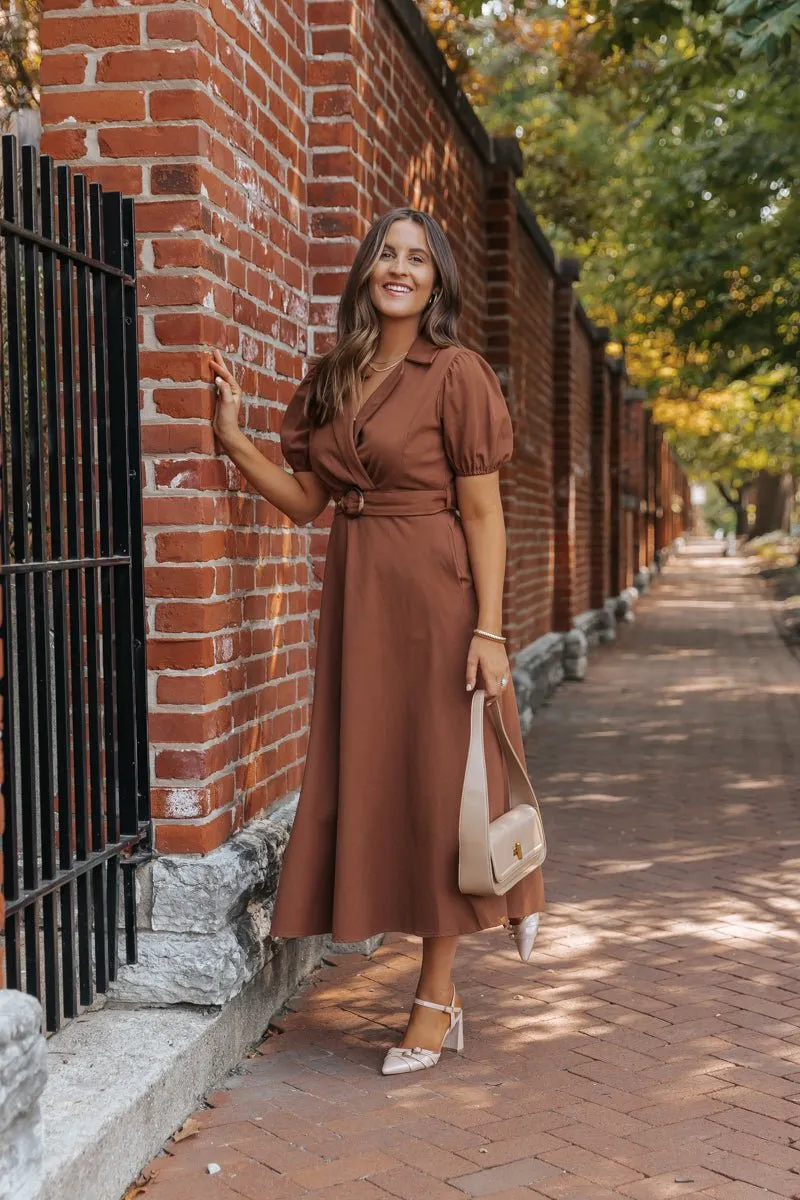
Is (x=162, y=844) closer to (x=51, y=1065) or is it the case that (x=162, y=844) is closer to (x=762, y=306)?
(x=51, y=1065)

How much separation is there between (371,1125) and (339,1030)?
687 millimetres

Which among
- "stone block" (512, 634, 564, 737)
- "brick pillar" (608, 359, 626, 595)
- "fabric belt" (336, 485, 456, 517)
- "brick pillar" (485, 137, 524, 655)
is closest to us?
"fabric belt" (336, 485, 456, 517)

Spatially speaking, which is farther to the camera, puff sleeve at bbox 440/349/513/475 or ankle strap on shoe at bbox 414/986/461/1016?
ankle strap on shoe at bbox 414/986/461/1016

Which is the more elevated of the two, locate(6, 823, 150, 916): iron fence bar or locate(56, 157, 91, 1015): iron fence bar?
locate(56, 157, 91, 1015): iron fence bar

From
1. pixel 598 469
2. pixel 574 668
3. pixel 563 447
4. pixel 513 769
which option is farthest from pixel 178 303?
pixel 598 469

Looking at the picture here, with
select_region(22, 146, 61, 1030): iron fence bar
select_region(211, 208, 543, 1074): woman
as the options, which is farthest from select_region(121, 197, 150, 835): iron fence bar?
select_region(22, 146, 61, 1030): iron fence bar

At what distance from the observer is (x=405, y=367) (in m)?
3.66

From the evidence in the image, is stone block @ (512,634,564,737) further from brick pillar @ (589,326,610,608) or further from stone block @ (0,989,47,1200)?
stone block @ (0,989,47,1200)

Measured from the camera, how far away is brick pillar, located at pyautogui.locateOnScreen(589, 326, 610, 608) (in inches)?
658

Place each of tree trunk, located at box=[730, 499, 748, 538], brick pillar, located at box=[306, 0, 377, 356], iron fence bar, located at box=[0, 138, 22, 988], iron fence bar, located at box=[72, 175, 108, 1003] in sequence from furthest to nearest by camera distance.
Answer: tree trunk, located at box=[730, 499, 748, 538] → brick pillar, located at box=[306, 0, 377, 356] → iron fence bar, located at box=[72, 175, 108, 1003] → iron fence bar, located at box=[0, 138, 22, 988]

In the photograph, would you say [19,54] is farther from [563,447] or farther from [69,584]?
[563,447]

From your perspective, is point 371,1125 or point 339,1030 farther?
point 339,1030

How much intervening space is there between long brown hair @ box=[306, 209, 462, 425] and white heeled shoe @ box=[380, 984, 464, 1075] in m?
1.66

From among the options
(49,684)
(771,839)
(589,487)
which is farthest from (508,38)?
(49,684)
